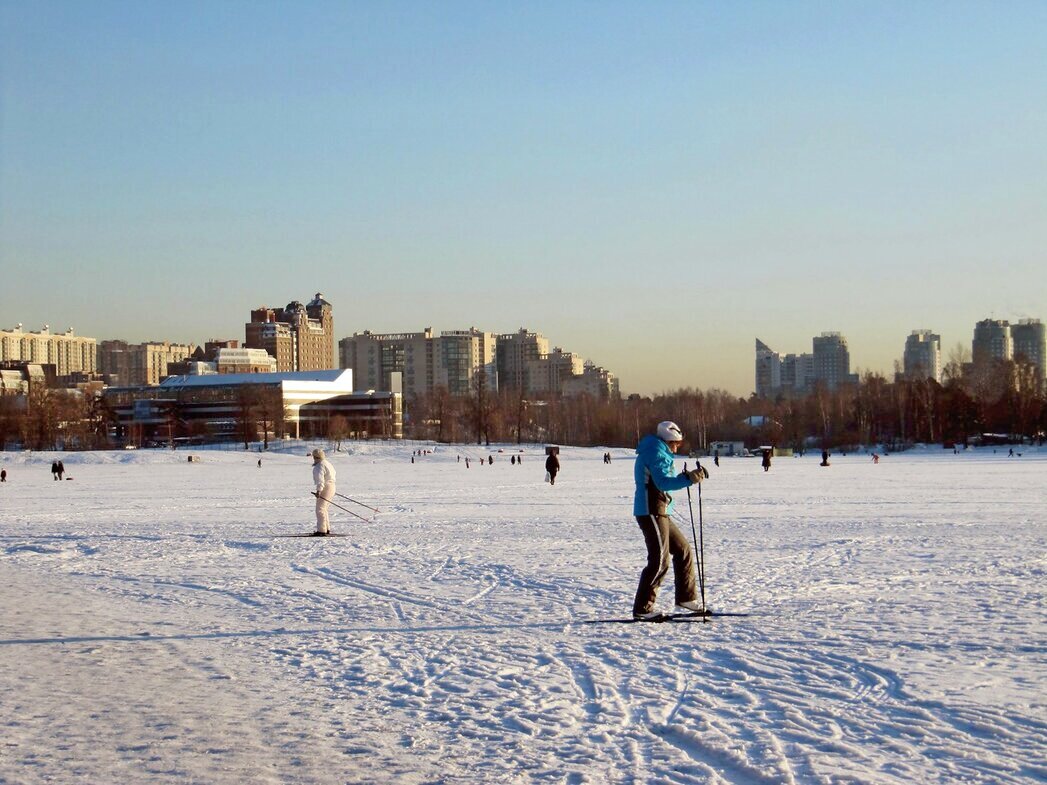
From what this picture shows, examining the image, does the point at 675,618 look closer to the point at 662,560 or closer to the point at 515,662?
the point at 662,560

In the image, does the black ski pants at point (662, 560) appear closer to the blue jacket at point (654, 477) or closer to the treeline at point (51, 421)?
the blue jacket at point (654, 477)

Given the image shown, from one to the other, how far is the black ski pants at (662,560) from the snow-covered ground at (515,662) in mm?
346

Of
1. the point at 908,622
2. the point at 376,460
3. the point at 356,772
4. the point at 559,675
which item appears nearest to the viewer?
the point at 356,772

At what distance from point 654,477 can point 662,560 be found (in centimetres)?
69

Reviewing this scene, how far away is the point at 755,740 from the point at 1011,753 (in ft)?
4.08

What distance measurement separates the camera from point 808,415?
13775 cm

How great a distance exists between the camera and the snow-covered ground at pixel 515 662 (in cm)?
604

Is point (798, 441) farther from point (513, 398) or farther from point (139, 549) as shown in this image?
point (139, 549)

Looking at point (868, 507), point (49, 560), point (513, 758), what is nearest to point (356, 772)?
point (513, 758)

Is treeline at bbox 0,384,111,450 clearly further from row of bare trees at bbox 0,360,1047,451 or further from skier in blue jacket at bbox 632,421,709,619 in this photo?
skier in blue jacket at bbox 632,421,709,619

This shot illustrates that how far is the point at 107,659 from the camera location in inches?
351

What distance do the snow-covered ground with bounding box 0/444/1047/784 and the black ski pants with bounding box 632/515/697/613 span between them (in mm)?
346

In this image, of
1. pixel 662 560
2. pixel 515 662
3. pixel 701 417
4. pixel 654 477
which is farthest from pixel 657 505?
pixel 701 417

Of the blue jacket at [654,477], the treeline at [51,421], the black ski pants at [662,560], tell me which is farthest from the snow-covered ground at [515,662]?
the treeline at [51,421]
